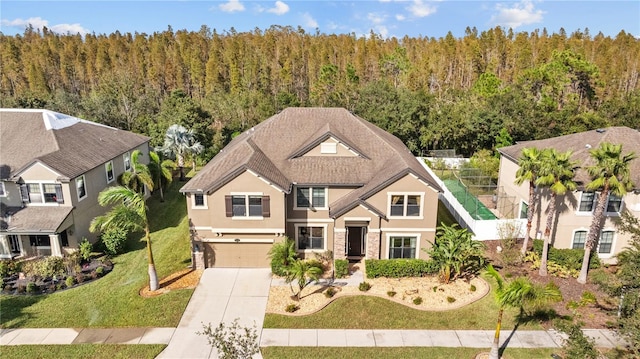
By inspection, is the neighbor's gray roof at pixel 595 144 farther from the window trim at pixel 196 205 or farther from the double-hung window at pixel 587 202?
the window trim at pixel 196 205

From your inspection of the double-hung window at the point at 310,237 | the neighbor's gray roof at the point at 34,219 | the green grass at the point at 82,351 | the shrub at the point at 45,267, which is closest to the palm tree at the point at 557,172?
the double-hung window at the point at 310,237

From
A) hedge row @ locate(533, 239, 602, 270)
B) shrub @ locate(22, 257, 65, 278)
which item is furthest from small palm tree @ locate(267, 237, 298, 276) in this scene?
hedge row @ locate(533, 239, 602, 270)

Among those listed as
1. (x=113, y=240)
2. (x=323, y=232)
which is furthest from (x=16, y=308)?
(x=323, y=232)

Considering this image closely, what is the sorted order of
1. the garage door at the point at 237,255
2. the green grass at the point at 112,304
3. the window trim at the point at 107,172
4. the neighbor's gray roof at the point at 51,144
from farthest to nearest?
1. the window trim at the point at 107,172
2. the neighbor's gray roof at the point at 51,144
3. the garage door at the point at 237,255
4. the green grass at the point at 112,304

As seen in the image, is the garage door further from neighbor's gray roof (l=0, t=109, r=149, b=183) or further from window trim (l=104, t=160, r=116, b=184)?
window trim (l=104, t=160, r=116, b=184)

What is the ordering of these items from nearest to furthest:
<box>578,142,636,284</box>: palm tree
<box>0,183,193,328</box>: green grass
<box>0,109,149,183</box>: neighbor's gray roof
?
<box>0,183,193,328</box>: green grass < <box>578,142,636,284</box>: palm tree < <box>0,109,149,183</box>: neighbor's gray roof

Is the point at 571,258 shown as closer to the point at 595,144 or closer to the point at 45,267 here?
the point at 595,144

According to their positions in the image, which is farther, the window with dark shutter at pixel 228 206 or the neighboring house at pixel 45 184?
the neighboring house at pixel 45 184
